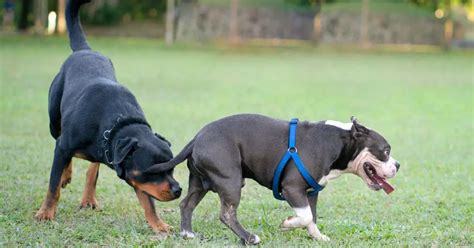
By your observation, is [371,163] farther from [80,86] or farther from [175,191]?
[80,86]

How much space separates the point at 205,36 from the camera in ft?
131

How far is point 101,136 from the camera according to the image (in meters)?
7.25

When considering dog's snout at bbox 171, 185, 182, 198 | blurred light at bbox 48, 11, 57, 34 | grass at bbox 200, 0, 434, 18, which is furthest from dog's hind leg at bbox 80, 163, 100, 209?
grass at bbox 200, 0, 434, 18

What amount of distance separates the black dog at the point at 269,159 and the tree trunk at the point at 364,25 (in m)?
33.4

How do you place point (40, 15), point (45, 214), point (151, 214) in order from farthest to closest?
point (40, 15)
point (45, 214)
point (151, 214)

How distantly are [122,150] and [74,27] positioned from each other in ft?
9.23

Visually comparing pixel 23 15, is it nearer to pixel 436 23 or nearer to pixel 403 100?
pixel 436 23

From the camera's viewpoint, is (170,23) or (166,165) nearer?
(166,165)

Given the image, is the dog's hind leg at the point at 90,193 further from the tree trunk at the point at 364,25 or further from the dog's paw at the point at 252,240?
the tree trunk at the point at 364,25

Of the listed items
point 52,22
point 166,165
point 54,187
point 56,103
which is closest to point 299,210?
point 166,165

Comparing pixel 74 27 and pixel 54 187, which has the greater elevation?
pixel 74 27

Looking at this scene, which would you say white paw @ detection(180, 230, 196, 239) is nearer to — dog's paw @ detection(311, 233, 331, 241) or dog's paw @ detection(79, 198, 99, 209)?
dog's paw @ detection(311, 233, 331, 241)

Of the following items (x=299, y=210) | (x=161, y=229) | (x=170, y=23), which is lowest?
(x=170, y=23)

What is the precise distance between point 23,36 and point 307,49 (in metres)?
11.7
